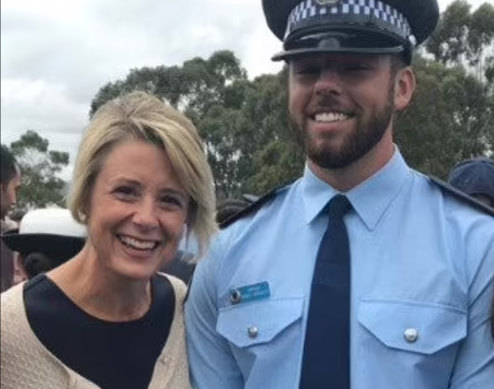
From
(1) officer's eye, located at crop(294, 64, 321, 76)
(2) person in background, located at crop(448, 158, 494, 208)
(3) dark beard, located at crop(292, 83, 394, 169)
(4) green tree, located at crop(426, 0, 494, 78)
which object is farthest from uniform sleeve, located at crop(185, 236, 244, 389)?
(4) green tree, located at crop(426, 0, 494, 78)

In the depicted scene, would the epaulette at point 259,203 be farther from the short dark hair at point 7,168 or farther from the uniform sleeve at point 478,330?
the short dark hair at point 7,168

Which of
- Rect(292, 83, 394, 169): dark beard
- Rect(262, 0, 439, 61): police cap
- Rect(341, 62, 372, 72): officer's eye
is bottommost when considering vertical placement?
Rect(292, 83, 394, 169): dark beard

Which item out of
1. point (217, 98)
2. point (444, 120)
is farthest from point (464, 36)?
point (217, 98)

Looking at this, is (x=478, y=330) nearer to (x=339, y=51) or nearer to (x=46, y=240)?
(x=339, y=51)

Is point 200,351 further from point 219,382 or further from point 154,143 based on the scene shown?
point 154,143

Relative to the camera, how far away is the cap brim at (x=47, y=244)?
2.82 metres

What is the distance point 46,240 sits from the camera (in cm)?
283

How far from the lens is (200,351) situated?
2283 mm

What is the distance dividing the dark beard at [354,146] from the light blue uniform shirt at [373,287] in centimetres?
9

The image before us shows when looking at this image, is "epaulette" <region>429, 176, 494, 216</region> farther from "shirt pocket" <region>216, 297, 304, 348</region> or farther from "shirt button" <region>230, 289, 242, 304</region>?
"shirt button" <region>230, 289, 242, 304</region>

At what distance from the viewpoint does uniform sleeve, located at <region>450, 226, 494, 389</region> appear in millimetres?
1896

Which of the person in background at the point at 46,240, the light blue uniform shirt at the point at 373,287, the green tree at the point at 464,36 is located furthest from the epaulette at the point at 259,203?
the green tree at the point at 464,36

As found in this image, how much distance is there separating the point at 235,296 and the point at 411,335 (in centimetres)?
43

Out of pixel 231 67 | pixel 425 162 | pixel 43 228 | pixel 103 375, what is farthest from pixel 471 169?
pixel 231 67
